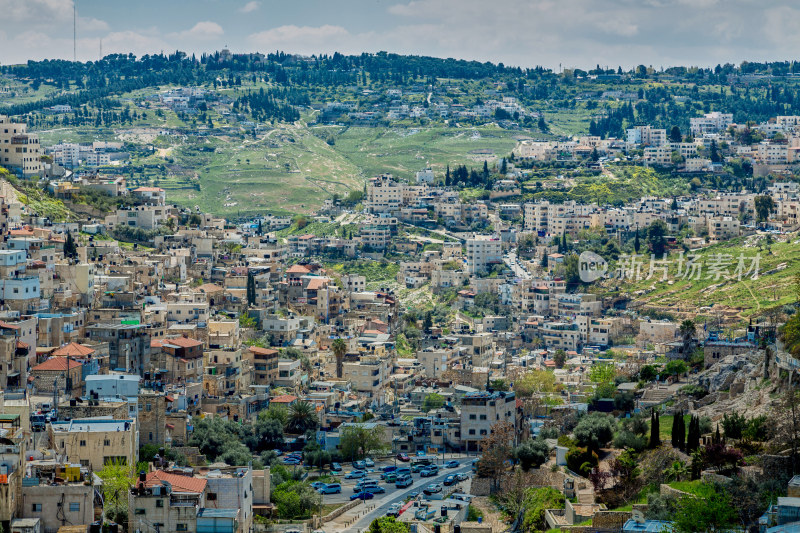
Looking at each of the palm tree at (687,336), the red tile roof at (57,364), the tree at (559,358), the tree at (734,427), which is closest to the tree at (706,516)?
the tree at (734,427)

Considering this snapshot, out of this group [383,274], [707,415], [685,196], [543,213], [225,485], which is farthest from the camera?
[685,196]

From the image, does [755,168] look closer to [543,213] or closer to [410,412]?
[543,213]

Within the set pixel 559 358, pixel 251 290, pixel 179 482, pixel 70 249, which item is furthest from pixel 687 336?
pixel 179 482

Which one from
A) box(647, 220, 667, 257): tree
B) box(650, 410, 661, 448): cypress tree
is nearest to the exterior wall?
box(650, 410, 661, 448): cypress tree

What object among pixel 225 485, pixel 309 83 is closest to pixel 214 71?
pixel 309 83

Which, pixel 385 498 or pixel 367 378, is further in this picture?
pixel 367 378

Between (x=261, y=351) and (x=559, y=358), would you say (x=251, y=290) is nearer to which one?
(x=261, y=351)

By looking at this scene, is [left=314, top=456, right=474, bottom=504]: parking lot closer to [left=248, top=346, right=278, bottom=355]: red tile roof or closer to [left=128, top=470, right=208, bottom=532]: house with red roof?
[left=248, top=346, right=278, bottom=355]: red tile roof
